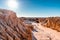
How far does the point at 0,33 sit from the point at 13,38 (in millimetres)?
2346

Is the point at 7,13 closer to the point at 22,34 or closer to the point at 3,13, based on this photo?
the point at 3,13

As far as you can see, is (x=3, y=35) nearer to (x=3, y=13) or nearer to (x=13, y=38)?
(x=13, y=38)

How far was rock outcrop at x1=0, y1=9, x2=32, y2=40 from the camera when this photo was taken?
55.8 feet

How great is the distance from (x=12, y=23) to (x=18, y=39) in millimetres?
4859

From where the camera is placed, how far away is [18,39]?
59.3ft

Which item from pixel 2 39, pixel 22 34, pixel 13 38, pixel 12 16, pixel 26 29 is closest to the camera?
pixel 2 39

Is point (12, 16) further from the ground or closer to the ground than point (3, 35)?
further from the ground

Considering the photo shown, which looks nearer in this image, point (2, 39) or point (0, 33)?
point (2, 39)

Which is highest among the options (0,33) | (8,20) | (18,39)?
(8,20)

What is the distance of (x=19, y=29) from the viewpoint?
70.9 ft

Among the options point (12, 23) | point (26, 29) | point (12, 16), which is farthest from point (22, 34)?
point (12, 16)

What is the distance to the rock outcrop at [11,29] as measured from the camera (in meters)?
17.0

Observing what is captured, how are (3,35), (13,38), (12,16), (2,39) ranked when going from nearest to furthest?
(2,39) → (3,35) → (13,38) → (12,16)

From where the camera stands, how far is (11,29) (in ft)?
64.1
